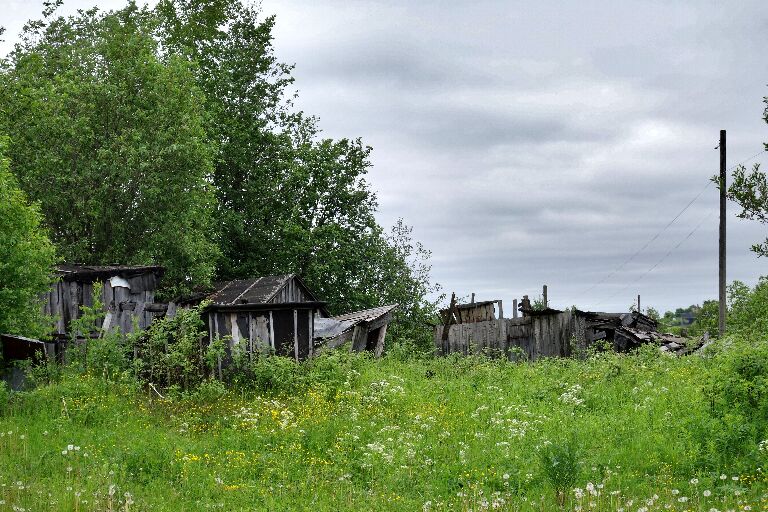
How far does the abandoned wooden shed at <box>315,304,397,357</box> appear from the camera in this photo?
1130 inches

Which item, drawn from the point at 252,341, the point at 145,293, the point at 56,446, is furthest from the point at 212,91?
the point at 56,446

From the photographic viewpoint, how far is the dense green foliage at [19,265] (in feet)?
59.9

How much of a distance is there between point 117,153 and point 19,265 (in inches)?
464

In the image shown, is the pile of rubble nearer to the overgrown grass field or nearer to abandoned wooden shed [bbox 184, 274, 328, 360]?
the overgrown grass field

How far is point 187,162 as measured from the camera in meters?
30.7

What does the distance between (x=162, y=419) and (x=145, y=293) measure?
452 inches

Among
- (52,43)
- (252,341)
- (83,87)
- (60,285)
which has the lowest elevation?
(252,341)

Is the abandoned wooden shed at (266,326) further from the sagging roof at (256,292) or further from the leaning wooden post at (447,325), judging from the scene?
the leaning wooden post at (447,325)

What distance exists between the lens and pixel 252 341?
22.1m

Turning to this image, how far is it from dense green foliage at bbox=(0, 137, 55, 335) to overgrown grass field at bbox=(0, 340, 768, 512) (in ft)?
8.03

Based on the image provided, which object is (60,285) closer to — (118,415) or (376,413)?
(118,415)

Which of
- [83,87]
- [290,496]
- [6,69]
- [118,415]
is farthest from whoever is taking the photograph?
[6,69]

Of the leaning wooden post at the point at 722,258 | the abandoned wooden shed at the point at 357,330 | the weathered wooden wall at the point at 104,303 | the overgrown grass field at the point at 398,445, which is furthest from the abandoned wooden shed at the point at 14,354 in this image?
the leaning wooden post at the point at 722,258

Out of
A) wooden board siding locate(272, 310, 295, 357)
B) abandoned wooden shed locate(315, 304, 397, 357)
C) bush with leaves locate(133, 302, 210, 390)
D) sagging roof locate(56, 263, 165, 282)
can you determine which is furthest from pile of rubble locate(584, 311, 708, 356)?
bush with leaves locate(133, 302, 210, 390)
